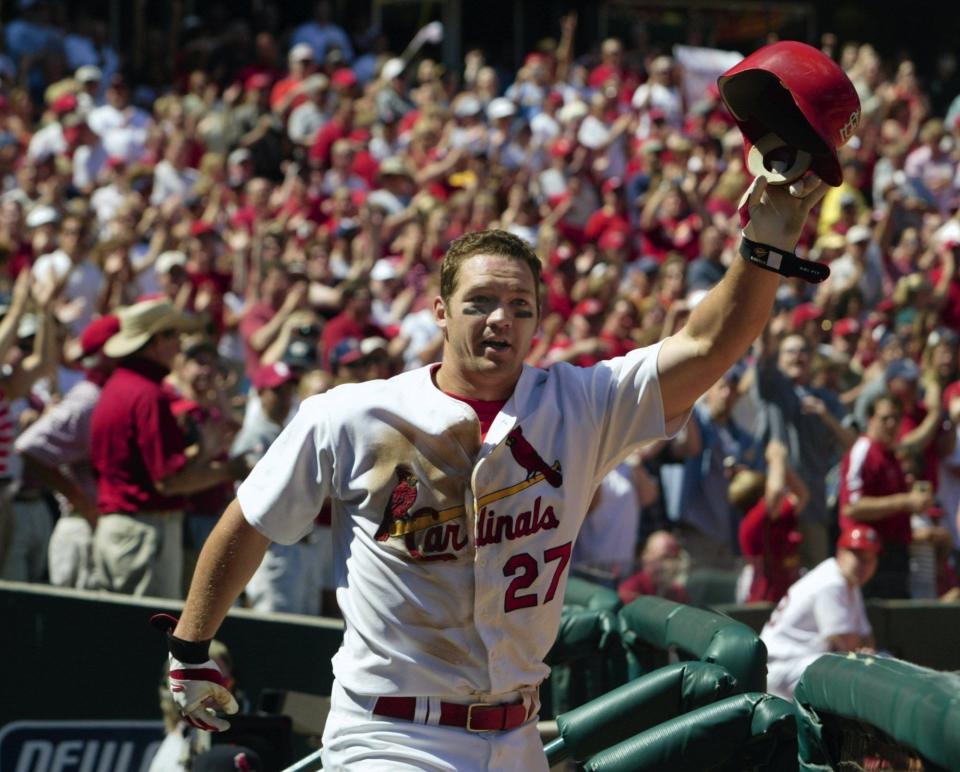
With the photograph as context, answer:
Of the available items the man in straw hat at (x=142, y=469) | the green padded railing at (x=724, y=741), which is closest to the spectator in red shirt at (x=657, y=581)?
the man in straw hat at (x=142, y=469)

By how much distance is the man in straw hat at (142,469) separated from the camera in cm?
743

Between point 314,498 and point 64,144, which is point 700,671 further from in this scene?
point 64,144

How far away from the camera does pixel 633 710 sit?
4.25 metres

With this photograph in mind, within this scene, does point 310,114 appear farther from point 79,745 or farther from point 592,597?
point 592,597

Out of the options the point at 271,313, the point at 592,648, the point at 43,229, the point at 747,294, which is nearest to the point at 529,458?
the point at 747,294

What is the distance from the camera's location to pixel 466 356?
141 inches

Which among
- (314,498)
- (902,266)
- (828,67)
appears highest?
(828,67)

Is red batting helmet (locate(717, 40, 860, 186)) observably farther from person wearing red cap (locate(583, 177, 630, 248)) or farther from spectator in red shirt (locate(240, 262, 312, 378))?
person wearing red cap (locate(583, 177, 630, 248))

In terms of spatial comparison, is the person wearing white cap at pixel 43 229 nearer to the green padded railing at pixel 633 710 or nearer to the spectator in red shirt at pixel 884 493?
the spectator in red shirt at pixel 884 493

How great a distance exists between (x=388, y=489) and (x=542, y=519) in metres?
0.33

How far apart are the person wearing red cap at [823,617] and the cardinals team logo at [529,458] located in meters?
3.69

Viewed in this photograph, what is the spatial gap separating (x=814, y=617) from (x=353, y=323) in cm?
372

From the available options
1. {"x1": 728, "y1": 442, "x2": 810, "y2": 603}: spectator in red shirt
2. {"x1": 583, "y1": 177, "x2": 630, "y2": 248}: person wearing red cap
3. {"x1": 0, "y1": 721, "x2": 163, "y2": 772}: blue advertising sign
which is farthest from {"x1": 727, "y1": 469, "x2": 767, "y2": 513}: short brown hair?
{"x1": 583, "y1": 177, "x2": 630, "y2": 248}: person wearing red cap

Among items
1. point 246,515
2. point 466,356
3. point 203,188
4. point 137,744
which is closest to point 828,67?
point 466,356
